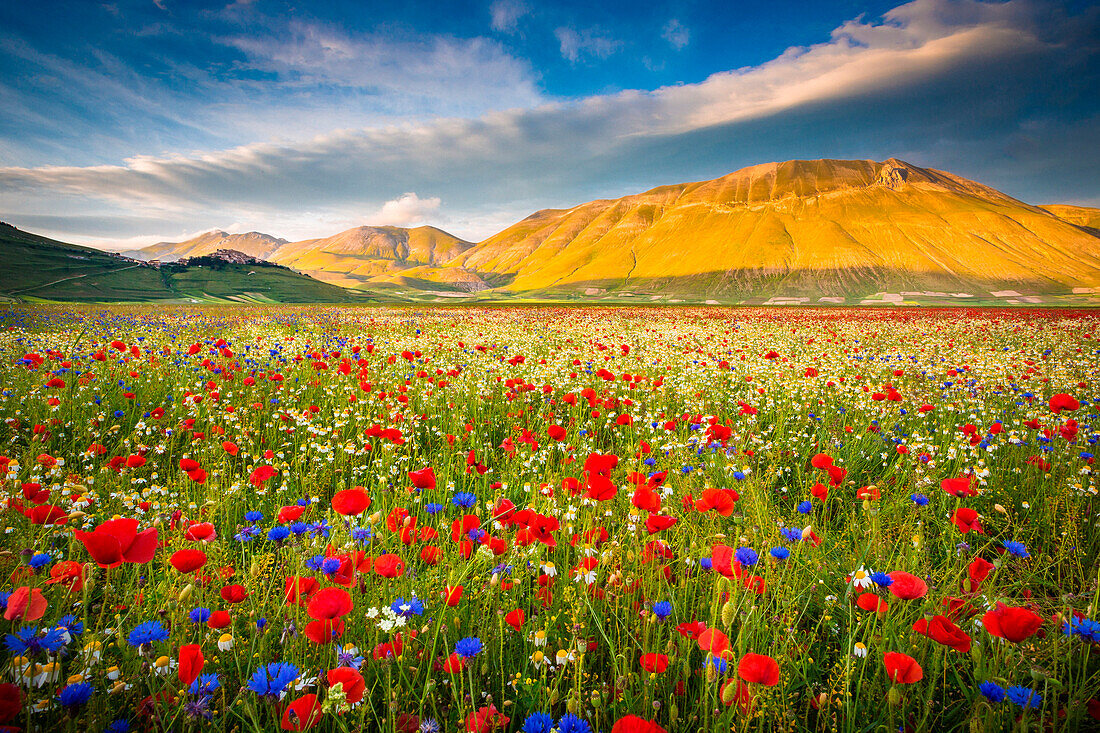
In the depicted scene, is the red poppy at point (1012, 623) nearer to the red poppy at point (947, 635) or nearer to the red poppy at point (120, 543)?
the red poppy at point (947, 635)

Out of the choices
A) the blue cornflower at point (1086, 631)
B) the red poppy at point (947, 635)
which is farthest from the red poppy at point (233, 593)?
the blue cornflower at point (1086, 631)

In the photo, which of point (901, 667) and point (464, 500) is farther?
point (464, 500)

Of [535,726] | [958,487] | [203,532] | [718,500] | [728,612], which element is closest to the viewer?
[535,726]

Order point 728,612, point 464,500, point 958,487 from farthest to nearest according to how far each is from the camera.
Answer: point 464,500 < point 958,487 < point 728,612

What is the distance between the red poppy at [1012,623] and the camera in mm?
Answer: 1326

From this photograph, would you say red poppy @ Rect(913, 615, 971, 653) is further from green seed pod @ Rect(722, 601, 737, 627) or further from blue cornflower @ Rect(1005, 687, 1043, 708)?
green seed pod @ Rect(722, 601, 737, 627)

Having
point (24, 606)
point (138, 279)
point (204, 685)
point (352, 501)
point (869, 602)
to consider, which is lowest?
point (204, 685)

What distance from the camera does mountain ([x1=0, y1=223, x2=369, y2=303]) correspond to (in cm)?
7999

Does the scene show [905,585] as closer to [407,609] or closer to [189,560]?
[407,609]

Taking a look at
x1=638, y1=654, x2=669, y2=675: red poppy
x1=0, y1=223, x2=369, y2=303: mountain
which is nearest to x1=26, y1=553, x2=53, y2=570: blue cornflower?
x1=638, y1=654, x2=669, y2=675: red poppy

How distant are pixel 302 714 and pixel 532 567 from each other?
139 centimetres

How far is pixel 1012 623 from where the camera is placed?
1375 millimetres

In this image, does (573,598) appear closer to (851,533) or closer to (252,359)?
(851,533)

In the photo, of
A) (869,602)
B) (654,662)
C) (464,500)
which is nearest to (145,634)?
(464,500)
